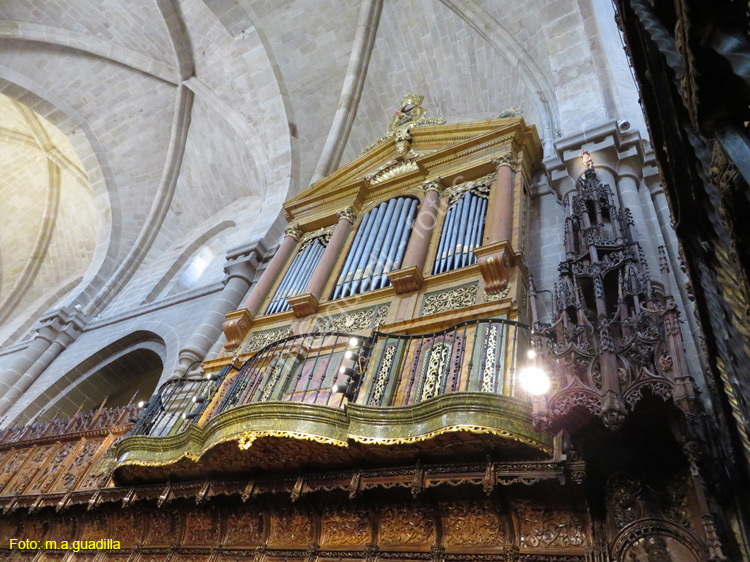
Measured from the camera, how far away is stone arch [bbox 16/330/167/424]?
512 inches

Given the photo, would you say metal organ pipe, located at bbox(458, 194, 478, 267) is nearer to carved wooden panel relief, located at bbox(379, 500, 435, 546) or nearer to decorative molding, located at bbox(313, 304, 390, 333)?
decorative molding, located at bbox(313, 304, 390, 333)

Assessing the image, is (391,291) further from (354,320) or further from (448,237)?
(448,237)

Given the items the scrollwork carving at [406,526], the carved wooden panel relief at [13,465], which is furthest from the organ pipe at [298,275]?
the carved wooden panel relief at [13,465]

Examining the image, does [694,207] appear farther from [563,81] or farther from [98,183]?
[98,183]

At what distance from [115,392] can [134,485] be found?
7.64 metres

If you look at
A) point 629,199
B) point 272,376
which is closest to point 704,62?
point 629,199

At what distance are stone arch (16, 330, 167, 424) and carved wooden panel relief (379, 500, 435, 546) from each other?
879cm

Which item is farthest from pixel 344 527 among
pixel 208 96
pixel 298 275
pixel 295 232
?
pixel 208 96

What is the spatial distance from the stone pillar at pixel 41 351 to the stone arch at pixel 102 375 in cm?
79

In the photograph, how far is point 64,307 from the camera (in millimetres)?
14805

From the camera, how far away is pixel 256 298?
390 inches

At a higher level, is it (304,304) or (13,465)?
(304,304)

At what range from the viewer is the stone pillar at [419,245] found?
7.89 meters

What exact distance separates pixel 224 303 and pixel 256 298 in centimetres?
209
